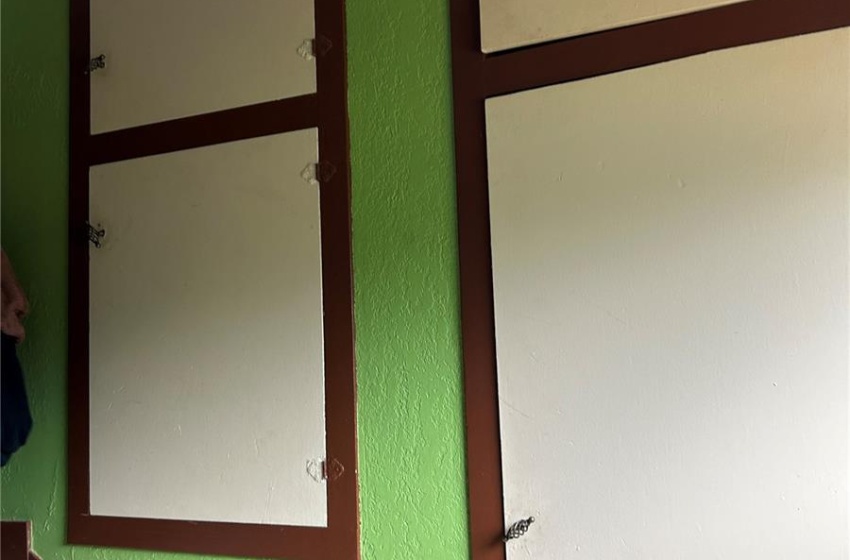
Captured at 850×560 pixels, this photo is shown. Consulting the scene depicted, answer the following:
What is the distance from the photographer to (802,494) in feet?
3.60

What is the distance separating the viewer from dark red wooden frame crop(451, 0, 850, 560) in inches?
47.1

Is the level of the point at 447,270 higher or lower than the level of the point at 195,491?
higher

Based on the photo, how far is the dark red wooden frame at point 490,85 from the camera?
1196 millimetres

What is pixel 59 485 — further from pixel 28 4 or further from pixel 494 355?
pixel 28 4

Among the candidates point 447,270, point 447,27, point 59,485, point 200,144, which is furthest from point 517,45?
point 59,485

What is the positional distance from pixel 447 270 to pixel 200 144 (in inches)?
23.3

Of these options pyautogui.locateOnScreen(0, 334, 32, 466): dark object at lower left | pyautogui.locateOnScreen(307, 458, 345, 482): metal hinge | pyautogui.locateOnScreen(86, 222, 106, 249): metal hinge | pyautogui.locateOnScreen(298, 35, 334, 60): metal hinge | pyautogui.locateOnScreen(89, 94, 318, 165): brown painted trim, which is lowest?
pyautogui.locateOnScreen(307, 458, 345, 482): metal hinge

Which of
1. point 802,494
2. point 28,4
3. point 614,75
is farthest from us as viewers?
point 28,4

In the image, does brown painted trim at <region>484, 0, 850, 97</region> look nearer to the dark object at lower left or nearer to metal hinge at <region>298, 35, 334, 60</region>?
metal hinge at <region>298, 35, 334, 60</region>

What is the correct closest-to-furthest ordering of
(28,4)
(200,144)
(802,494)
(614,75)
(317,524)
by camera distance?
(802,494)
(614,75)
(317,524)
(200,144)
(28,4)

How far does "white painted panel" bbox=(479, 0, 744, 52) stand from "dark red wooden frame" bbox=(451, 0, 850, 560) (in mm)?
13

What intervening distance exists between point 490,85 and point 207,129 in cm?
59

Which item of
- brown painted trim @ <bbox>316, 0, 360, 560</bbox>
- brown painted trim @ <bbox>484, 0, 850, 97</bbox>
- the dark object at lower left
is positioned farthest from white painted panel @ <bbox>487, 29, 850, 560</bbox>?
the dark object at lower left

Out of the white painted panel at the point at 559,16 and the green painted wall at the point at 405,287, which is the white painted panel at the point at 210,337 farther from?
the white painted panel at the point at 559,16
